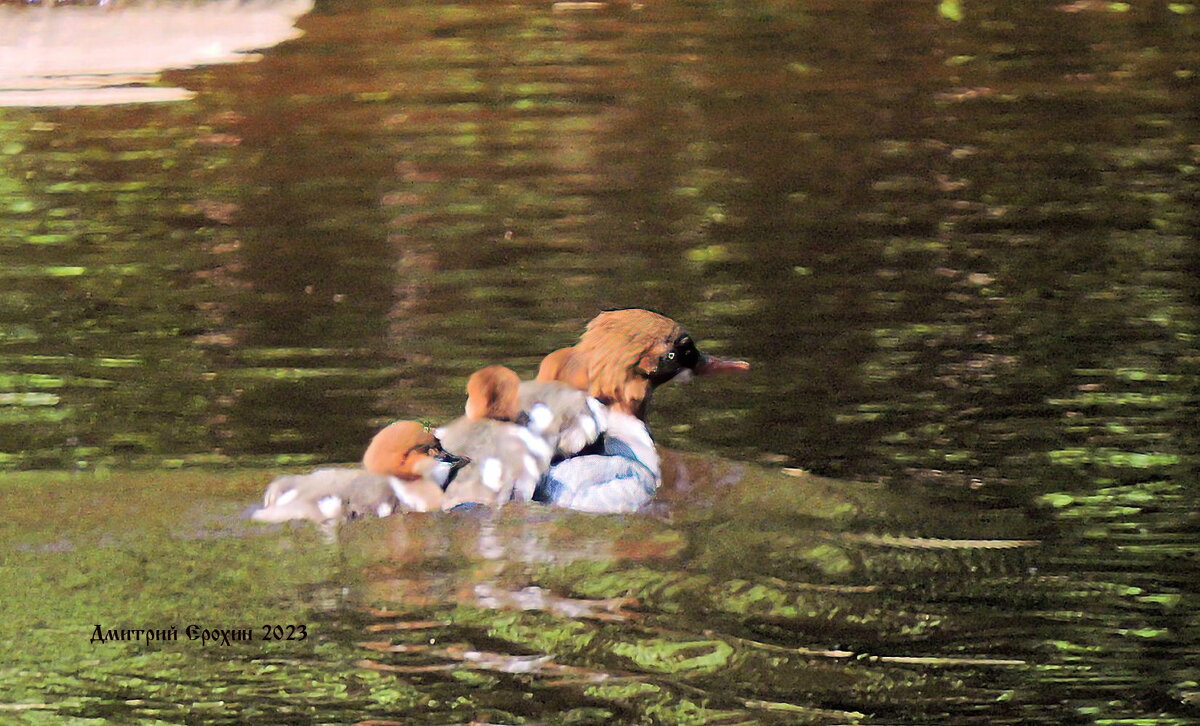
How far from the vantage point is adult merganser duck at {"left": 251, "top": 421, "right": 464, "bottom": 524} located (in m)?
5.11

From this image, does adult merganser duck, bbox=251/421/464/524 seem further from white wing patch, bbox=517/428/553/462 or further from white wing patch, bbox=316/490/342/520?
white wing patch, bbox=517/428/553/462

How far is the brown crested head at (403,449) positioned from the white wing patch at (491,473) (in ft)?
0.53

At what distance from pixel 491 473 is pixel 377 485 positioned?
342mm

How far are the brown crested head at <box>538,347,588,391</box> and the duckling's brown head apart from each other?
0.02 meters

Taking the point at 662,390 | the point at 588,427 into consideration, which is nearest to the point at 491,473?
the point at 588,427

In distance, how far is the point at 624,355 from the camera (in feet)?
19.8

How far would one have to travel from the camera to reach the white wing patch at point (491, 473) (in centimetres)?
527

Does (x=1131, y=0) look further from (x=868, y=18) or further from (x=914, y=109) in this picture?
(x=914, y=109)

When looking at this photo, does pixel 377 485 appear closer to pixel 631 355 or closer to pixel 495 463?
pixel 495 463

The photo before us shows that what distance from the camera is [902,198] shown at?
8.70 m

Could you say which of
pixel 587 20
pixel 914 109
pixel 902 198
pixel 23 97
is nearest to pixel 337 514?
pixel 902 198

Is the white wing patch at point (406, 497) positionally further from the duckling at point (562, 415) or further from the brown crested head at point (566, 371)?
the brown crested head at point (566, 371)

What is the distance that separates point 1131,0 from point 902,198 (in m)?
6.25

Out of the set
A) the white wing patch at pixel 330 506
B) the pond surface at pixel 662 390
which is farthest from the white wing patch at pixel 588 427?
the white wing patch at pixel 330 506
